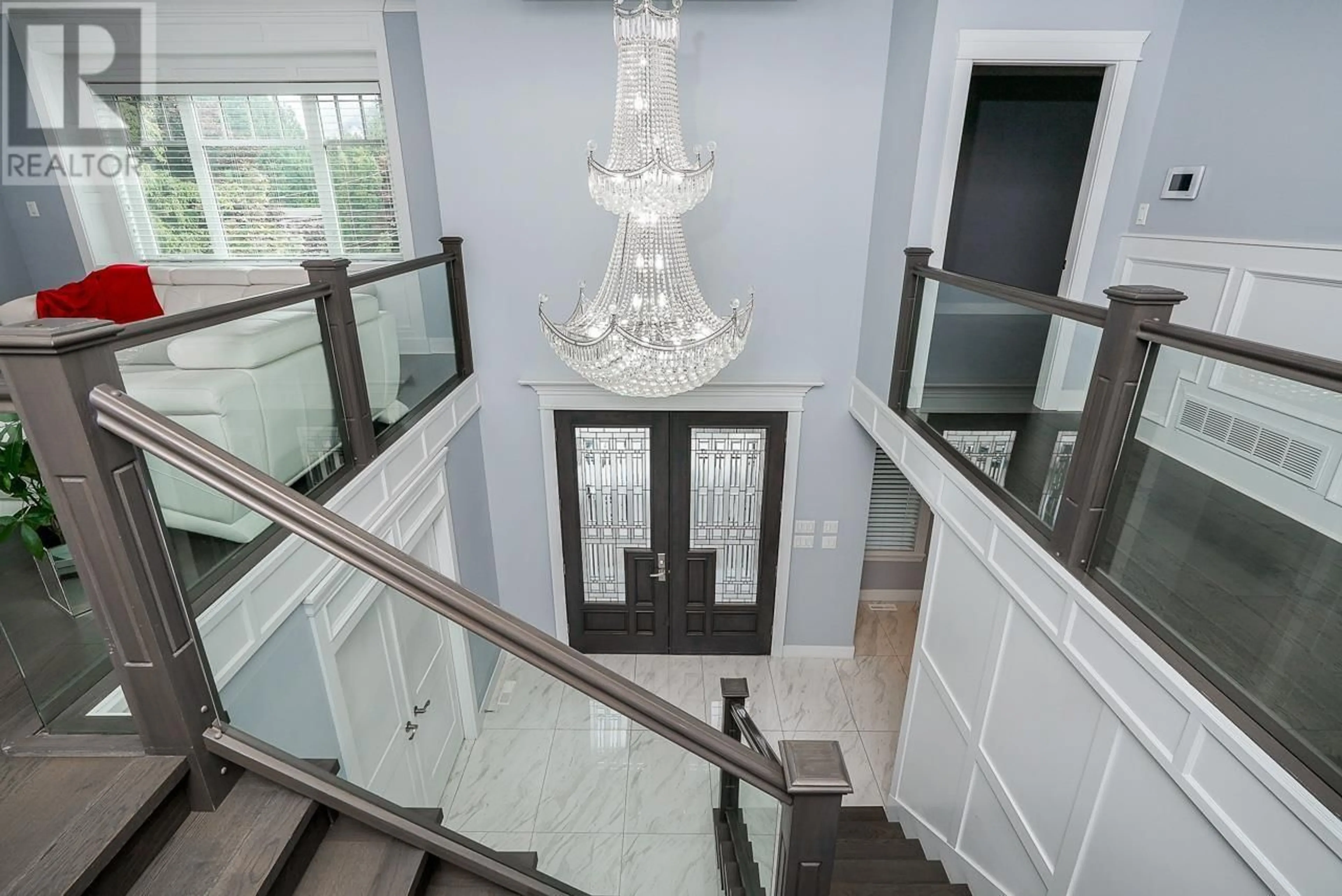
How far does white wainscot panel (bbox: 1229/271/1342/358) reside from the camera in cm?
262

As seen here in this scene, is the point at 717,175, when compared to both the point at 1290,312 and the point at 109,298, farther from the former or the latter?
the point at 109,298

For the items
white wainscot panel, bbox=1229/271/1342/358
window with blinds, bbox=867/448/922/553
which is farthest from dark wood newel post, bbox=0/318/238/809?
window with blinds, bbox=867/448/922/553

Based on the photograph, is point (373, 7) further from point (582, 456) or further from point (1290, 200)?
point (1290, 200)

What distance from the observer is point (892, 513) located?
588 centimetres

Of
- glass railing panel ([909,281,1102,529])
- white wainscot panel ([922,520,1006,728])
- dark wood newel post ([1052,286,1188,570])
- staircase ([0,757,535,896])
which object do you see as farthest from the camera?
white wainscot panel ([922,520,1006,728])

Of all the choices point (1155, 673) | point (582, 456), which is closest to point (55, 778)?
point (1155, 673)

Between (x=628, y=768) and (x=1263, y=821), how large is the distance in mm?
3220

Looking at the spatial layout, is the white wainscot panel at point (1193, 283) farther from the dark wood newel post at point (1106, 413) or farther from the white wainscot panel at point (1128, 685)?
the white wainscot panel at point (1128, 685)

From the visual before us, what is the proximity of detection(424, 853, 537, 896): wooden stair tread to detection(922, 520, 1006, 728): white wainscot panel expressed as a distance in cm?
221

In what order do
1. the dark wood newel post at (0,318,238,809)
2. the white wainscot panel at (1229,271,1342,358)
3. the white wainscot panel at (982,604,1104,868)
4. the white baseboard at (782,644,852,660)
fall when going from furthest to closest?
the white baseboard at (782,644,852,660), the white wainscot panel at (1229,271,1342,358), the white wainscot panel at (982,604,1104,868), the dark wood newel post at (0,318,238,809)

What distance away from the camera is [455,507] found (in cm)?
417

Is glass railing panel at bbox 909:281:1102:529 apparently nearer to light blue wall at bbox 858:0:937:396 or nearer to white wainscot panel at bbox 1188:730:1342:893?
light blue wall at bbox 858:0:937:396

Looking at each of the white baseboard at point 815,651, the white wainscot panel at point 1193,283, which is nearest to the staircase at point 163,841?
the white wainscot panel at point 1193,283

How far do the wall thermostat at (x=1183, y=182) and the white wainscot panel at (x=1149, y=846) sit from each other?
300cm
